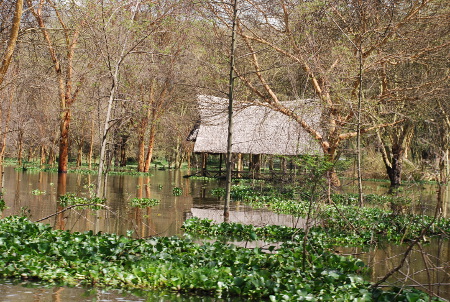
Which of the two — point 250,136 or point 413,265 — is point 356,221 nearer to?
point 413,265

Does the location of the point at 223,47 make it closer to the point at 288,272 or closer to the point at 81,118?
the point at 288,272

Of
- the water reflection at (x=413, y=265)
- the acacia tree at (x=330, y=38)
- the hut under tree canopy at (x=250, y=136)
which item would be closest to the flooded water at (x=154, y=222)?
the water reflection at (x=413, y=265)

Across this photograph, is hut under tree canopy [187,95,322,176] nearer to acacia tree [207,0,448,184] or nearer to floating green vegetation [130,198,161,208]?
acacia tree [207,0,448,184]

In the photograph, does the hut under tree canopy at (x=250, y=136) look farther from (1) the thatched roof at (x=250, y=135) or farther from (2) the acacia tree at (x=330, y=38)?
(2) the acacia tree at (x=330, y=38)

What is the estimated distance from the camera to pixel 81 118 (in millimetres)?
42438

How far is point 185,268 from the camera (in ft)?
25.1

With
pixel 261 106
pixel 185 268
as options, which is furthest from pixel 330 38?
pixel 185 268

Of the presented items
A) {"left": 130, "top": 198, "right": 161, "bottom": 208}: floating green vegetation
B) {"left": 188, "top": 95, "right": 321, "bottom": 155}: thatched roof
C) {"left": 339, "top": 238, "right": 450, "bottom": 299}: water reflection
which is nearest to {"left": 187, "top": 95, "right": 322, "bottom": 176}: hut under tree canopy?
{"left": 188, "top": 95, "right": 321, "bottom": 155}: thatched roof

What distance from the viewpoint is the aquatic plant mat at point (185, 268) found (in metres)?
7.07

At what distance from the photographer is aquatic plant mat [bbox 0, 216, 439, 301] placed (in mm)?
7070

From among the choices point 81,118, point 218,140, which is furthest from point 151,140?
point 218,140

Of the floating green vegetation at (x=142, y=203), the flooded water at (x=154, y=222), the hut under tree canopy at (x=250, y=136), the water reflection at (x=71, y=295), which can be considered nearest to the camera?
the water reflection at (x=71, y=295)

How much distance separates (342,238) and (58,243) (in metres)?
6.64

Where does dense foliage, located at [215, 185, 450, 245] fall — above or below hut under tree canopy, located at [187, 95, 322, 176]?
below
